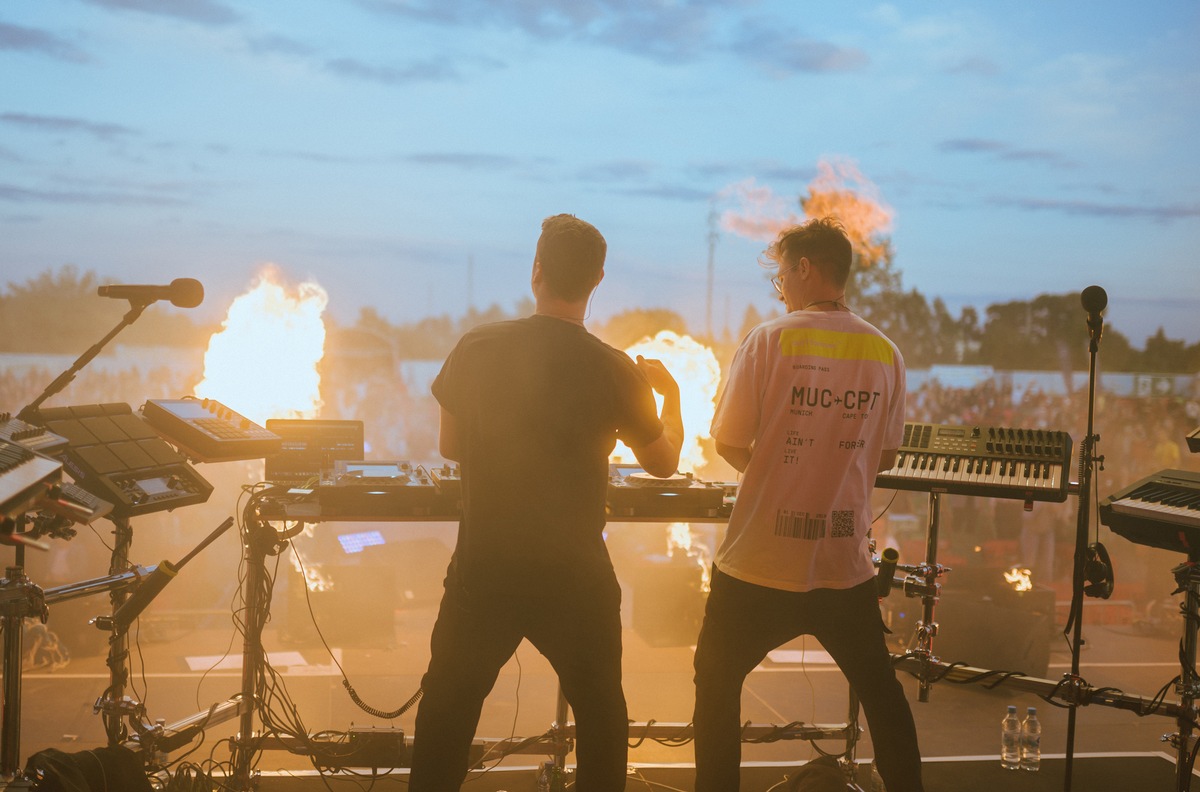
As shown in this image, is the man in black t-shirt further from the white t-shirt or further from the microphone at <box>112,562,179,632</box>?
the microphone at <box>112,562,179,632</box>

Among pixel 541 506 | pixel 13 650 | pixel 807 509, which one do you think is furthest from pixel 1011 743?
pixel 13 650

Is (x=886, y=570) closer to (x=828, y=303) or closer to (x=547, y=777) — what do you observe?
(x=828, y=303)

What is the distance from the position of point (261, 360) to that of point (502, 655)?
14.9 ft

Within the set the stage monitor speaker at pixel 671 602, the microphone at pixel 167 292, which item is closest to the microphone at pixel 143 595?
the microphone at pixel 167 292

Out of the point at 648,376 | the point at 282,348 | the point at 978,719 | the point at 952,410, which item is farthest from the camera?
the point at 952,410

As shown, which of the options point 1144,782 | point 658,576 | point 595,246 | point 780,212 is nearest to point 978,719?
point 1144,782

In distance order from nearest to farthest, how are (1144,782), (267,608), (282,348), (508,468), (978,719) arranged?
1. (508,468)
2. (267,608)
3. (1144,782)
4. (978,719)
5. (282,348)

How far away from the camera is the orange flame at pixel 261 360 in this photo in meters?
5.98

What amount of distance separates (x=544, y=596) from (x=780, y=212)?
27.5 ft

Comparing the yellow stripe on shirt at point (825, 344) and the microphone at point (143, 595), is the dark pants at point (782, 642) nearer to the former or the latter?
the yellow stripe on shirt at point (825, 344)

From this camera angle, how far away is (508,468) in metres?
2.16

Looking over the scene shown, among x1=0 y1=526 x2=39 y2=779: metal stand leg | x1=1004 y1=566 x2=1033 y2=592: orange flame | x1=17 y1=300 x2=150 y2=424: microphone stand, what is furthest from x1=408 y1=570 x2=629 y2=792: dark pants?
x1=1004 y1=566 x2=1033 y2=592: orange flame

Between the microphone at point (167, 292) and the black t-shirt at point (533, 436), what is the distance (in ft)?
4.49

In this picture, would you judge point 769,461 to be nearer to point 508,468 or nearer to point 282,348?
point 508,468
